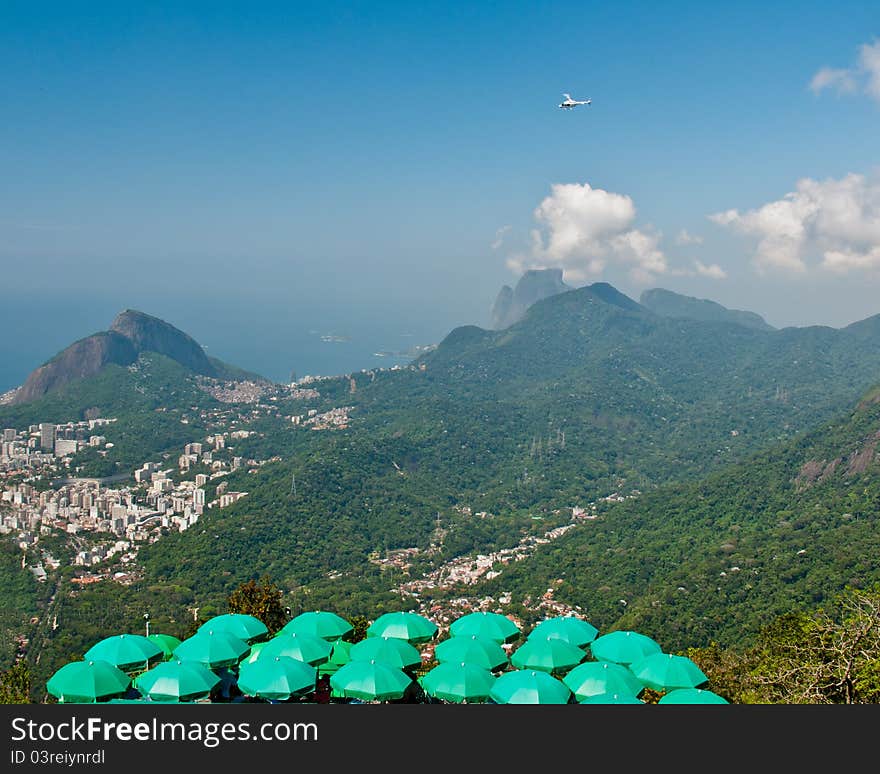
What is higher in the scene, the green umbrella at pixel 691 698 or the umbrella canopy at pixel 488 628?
the green umbrella at pixel 691 698

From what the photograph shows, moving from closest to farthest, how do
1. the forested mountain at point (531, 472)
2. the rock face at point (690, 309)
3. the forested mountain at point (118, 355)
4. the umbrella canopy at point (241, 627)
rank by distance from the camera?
the umbrella canopy at point (241, 627) < the forested mountain at point (531, 472) < the forested mountain at point (118, 355) < the rock face at point (690, 309)

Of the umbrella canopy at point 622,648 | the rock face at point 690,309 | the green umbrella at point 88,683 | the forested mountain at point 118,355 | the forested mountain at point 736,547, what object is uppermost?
the rock face at point 690,309

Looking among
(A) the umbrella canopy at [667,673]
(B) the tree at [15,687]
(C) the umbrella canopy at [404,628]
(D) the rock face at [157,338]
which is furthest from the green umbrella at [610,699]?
(D) the rock face at [157,338]

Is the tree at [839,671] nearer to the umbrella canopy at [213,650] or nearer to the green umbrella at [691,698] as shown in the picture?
the green umbrella at [691,698]

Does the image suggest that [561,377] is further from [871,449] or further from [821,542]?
[821,542]

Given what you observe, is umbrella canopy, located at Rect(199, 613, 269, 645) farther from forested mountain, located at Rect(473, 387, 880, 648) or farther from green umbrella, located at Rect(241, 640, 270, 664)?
forested mountain, located at Rect(473, 387, 880, 648)

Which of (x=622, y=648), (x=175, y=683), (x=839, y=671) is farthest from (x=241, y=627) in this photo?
(x=839, y=671)

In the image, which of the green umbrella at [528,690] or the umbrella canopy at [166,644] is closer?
the green umbrella at [528,690]
